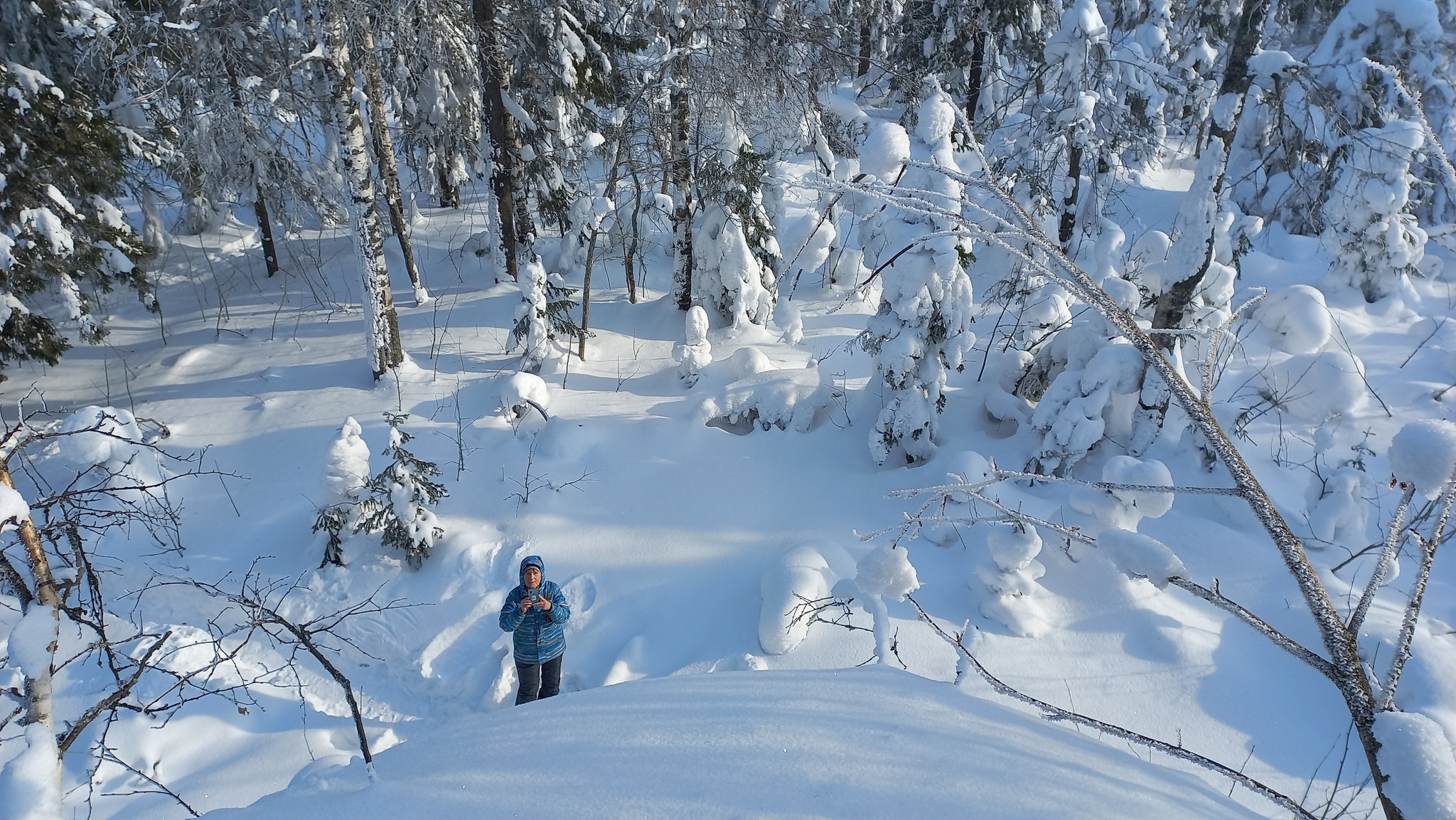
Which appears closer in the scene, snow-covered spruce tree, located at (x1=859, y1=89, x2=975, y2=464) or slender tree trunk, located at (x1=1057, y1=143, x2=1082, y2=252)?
snow-covered spruce tree, located at (x1=859, y1=89, x2=975, y2=464)

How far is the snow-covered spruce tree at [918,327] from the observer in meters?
5.97

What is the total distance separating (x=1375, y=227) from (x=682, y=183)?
9.34 metres

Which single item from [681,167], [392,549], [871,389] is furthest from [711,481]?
[681,167]

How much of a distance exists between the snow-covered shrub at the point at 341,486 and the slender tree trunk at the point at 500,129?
4.56 m

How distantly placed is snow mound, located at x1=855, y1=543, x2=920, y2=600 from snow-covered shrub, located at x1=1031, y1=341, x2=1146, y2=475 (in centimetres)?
323

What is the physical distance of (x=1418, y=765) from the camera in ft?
4.71

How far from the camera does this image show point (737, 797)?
6.56ft

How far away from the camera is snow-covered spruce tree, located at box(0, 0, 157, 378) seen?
768 cm

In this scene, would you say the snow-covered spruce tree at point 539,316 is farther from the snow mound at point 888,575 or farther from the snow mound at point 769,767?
the snow mound at point 769,767

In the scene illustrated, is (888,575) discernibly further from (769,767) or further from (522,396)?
(522,396)

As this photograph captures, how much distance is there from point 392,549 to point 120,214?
702 centimetres

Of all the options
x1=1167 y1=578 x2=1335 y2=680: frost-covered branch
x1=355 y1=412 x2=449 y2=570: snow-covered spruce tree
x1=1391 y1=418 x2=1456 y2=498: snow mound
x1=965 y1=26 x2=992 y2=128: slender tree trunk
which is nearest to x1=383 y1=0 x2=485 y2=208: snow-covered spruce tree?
x1=355 y1=412 x2=449 y2=570: snow-covered spruce tree

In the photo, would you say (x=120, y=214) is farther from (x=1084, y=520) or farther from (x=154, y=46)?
(x=1084, y=520)

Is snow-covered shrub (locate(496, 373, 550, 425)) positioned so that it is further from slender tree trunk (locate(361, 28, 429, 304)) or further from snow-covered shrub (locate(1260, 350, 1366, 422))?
snow-covered shrub (locate(1260, 350, 1366, 422))
